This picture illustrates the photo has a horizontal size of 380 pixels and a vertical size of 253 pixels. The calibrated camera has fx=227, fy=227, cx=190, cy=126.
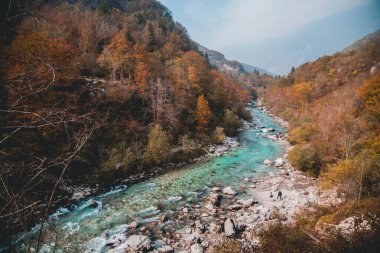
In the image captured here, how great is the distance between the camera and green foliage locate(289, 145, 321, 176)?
23.0m

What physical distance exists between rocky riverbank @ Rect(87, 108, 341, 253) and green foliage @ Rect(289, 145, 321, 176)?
5.98 ft

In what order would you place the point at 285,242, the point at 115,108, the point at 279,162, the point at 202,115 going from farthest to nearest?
the point at 202,115
the point at 115,108
the point at 279,162
the point at 285,242

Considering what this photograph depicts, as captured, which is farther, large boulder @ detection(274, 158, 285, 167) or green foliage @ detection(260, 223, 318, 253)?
large boulder @ detection(274, 158, 285, 167)

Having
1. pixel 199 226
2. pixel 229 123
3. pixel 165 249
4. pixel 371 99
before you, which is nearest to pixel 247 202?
pixel 199 226

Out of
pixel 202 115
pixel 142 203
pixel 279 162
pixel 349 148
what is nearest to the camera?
pixel 142 203

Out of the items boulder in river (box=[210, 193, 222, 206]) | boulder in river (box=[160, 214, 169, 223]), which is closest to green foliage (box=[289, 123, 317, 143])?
boulder in river (box=[210, 193, 222, 206])

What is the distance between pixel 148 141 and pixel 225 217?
14.7 m

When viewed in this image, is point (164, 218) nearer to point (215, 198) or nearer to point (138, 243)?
point (138, 243)

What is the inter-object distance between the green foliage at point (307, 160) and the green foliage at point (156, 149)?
1395 centimetres

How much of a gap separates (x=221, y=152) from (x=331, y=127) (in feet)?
46.6

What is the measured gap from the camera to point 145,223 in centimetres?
1437

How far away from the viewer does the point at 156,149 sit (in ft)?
82.6

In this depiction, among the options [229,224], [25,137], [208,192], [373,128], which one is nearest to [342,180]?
[229,224]

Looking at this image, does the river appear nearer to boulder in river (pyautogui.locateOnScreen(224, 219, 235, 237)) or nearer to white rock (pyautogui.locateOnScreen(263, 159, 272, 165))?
white rock (pyautogui.locateOnScreen(263, 159, 272, 165))
